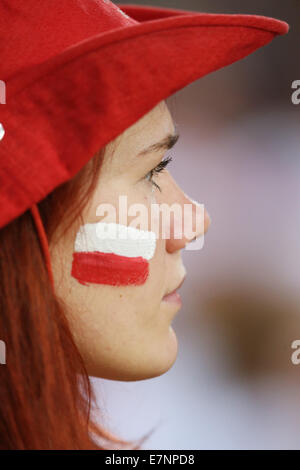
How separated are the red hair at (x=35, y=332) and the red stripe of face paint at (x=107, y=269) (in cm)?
5

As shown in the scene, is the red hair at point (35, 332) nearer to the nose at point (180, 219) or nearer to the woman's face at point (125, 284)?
the woman's face at point (125, 284)

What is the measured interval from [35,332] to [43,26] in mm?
383

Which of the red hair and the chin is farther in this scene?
the chin

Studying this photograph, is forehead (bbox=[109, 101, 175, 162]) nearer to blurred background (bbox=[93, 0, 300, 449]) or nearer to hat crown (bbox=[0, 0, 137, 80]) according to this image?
hat crown (bbox=[0, 0, 137, 80])

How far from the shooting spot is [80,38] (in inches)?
26.8

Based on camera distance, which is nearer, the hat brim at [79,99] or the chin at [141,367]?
the hat brim at [79,99]

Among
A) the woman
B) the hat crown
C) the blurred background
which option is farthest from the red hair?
the blurred background

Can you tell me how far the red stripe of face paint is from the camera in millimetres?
725

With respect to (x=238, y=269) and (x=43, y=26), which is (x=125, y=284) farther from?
(x=238, y=269)

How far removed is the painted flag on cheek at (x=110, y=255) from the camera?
725 millimetres

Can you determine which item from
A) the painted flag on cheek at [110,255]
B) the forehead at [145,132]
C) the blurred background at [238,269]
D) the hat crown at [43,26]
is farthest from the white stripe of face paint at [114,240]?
the blurred background at [238,269]

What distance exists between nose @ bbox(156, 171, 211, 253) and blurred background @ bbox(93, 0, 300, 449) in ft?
4.02

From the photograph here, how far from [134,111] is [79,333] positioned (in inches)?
12.1

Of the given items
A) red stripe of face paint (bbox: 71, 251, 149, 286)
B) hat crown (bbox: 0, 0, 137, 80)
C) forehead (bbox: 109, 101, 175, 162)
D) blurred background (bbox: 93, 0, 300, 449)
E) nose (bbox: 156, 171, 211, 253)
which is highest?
hat crown (bbox: 0, 0, 137, 80)
